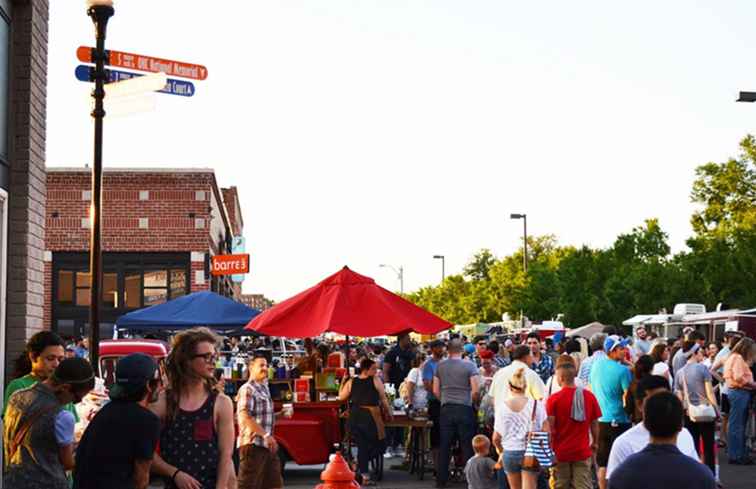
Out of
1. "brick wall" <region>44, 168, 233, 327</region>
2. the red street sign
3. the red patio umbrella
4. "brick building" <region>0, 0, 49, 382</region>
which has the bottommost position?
the red patio umbrella

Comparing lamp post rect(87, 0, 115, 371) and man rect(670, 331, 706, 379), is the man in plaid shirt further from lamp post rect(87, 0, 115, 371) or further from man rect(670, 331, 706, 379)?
man rect(670, 331, 706, 379)

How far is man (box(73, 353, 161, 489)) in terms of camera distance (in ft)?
19.0

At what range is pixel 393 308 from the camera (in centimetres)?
1656

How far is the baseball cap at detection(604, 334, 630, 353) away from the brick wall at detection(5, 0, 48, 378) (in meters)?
6.82

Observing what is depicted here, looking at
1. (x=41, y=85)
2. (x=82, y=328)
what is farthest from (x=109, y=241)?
(x=41, y=85)

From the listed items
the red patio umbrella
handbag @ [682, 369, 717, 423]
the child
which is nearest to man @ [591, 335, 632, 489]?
the child

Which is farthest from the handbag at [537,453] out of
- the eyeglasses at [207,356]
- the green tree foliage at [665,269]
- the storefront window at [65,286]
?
the green tree foliage at [665,269]

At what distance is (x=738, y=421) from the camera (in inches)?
749

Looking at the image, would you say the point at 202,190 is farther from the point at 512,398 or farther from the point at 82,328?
the point at 512,398

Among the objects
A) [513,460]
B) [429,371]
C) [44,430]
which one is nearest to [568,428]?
[513,460]

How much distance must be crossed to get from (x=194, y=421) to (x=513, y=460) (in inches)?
245

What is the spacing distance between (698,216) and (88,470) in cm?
7614

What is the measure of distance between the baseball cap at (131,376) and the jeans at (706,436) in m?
10.9

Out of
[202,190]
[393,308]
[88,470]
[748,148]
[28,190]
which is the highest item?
[748,148]
